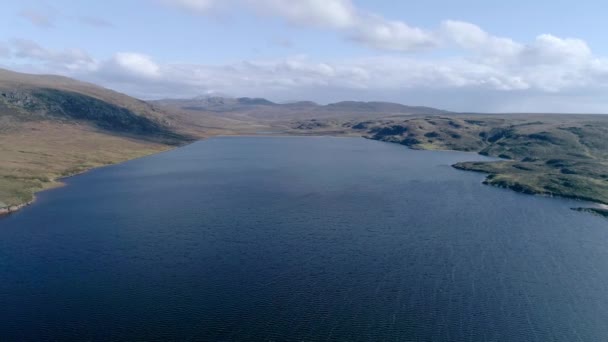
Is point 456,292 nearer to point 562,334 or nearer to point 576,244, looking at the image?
point 562,334

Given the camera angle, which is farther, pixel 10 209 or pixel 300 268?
pixel 10 209

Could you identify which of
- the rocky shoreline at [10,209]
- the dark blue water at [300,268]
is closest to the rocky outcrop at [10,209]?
the rocky shoreline at [10,209]

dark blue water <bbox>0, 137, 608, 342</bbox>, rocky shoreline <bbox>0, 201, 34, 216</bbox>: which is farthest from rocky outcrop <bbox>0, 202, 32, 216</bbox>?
dark blue water <bbox>0, 137, 608, 342</bbox>

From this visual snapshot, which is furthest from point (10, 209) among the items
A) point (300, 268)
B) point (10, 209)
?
point (300, 268)

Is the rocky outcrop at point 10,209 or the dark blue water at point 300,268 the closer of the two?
the dark blue water at point 300,268

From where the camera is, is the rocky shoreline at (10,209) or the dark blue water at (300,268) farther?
the rocky shoreline at (10,209)

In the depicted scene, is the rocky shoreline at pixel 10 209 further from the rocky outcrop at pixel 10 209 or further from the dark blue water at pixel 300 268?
the dark blue water at pixel 300 268

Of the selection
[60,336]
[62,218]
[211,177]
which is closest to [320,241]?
[60,336]

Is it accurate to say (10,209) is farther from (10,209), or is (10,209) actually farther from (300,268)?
(300,268)
